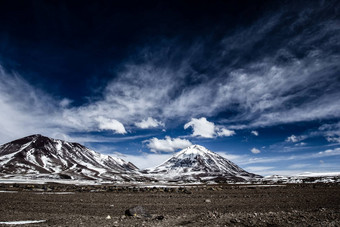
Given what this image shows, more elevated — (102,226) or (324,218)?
(324,218)

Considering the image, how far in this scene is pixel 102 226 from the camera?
12.0 metres

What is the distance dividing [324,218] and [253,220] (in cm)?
477

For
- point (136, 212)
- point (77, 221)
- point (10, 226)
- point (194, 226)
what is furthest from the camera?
point (136, 212)

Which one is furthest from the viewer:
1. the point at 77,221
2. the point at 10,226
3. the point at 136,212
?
the point at 136,212

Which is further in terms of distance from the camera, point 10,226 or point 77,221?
point 77,221

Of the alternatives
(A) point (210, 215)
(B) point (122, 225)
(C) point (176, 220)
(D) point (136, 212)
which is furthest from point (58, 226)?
(A) point (210, 215)

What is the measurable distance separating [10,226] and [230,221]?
12.8m

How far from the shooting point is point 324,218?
42.9ft

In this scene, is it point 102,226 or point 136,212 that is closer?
point 102,226

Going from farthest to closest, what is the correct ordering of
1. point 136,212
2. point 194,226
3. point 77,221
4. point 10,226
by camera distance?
point 136,212, point 77,221, point 10,226, point 194,226

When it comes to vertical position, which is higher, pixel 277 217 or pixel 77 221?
pixel 277 217

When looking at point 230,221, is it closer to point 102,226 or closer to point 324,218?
point 324,218

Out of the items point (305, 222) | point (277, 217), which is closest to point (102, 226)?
point (277, 217)

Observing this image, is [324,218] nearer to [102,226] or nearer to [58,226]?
[102,226]
